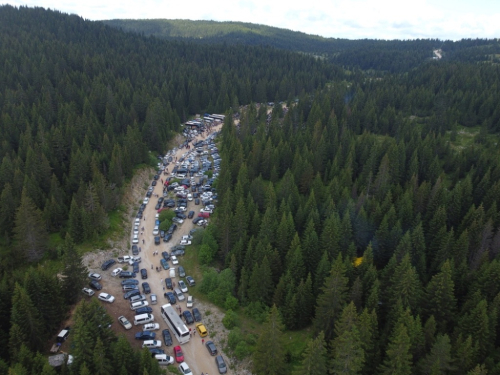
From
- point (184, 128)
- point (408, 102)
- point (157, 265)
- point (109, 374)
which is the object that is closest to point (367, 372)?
point (109, 374)

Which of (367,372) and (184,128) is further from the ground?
(184,128)

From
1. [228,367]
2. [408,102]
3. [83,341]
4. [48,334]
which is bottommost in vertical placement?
[228,367]

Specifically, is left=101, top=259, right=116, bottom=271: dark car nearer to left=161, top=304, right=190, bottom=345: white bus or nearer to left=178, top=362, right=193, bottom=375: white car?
left=161, top=304, right=190, bottom=345: white bus

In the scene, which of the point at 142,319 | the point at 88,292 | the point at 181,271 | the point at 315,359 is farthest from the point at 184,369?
the point at 88,292

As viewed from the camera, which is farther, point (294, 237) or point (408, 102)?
point (408, 102)

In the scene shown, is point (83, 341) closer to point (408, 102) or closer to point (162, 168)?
point (162, 168)

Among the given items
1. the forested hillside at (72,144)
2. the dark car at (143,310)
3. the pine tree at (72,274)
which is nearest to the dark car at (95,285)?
the forested hillside at (72,144)

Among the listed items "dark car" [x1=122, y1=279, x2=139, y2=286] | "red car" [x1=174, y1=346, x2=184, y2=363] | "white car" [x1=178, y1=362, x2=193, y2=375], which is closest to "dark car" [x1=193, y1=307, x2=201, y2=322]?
"red car" [x1=174, y1=346, x2=184, y2=363]

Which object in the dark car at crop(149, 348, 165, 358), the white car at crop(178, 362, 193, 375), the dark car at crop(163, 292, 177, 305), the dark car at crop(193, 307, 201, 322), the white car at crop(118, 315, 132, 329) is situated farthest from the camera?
the dark car at crop(163, 292, 177, 305)
